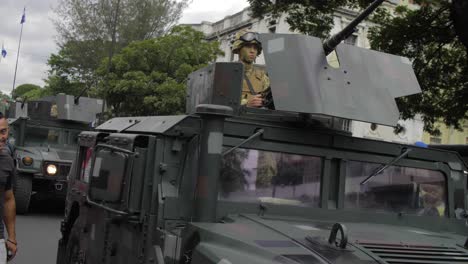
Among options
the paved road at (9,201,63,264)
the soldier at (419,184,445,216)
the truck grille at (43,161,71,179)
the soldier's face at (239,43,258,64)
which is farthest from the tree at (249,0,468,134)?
the soldier at (419,184,445,216)

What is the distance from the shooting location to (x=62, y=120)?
40.9 ft

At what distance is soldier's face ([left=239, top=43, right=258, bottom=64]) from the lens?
5168 mm

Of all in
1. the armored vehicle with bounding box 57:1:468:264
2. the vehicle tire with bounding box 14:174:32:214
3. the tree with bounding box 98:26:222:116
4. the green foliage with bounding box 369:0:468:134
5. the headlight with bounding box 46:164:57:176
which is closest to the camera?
the armored vehicle with bounding box 57:1:468:264

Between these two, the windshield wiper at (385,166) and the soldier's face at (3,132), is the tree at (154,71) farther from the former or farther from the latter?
the windshield wiper at (385,166)

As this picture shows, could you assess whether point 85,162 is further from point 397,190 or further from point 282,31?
point 282,31

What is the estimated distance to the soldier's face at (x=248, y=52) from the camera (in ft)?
17.0

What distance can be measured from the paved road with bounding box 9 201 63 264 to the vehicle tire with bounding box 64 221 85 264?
231cm

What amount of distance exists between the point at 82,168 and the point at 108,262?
4.47ft

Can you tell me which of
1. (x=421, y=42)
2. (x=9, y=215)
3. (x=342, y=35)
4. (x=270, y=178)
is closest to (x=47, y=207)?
(x=421, y=42)

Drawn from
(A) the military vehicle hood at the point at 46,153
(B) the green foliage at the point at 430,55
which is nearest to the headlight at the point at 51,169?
(A) the military vehicle hood at the point at 46,153

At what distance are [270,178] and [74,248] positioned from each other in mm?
2446

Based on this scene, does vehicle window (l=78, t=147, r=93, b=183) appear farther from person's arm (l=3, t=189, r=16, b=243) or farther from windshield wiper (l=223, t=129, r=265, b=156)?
windshield wiper (l=223, t=129, r=265, b=156)

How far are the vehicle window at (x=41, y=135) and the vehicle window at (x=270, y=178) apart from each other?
9.56m

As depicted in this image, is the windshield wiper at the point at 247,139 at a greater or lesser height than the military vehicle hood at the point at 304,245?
greater
